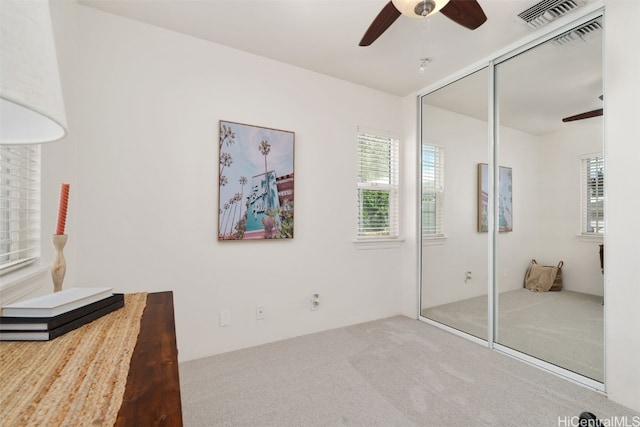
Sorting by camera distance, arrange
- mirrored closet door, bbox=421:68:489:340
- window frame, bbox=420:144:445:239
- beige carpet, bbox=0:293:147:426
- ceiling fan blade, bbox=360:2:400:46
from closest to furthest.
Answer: beige carpet, bbox=0:293:147:426
ceiling fan blade, bbox=360:2:400:46
mirrored closet door, bbox=421:68:489:340
window frame, bbox=420:144:445:239

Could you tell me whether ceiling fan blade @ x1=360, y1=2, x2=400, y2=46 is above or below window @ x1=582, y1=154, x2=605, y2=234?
above

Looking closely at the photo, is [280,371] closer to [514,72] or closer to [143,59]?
[143,59]

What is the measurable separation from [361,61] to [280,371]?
274cm

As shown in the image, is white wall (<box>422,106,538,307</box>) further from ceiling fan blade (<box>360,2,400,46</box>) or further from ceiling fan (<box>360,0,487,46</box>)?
ceiling fan blade (<box>360,2,400,46</box>)

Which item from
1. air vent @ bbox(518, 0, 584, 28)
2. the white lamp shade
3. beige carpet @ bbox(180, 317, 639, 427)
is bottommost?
beige carpet @ bbox(180, 317, 639, 427)

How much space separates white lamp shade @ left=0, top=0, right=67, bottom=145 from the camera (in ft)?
1.14

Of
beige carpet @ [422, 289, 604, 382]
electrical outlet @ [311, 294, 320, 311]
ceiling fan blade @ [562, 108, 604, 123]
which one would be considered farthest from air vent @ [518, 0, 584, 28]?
electrical outlet @ [311, 294, 320, 311]

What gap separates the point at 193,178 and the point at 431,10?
198 cm

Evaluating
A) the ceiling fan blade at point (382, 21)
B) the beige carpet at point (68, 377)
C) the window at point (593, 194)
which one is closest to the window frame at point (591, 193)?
the window at point (593, 194)

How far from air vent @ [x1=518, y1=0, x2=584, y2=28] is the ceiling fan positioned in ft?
2.02

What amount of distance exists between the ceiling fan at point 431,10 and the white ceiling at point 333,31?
1.08 ft

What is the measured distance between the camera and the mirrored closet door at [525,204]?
2086mm

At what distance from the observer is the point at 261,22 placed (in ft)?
7.28

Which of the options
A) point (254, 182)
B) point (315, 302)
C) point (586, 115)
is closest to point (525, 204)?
point (586, 115)
